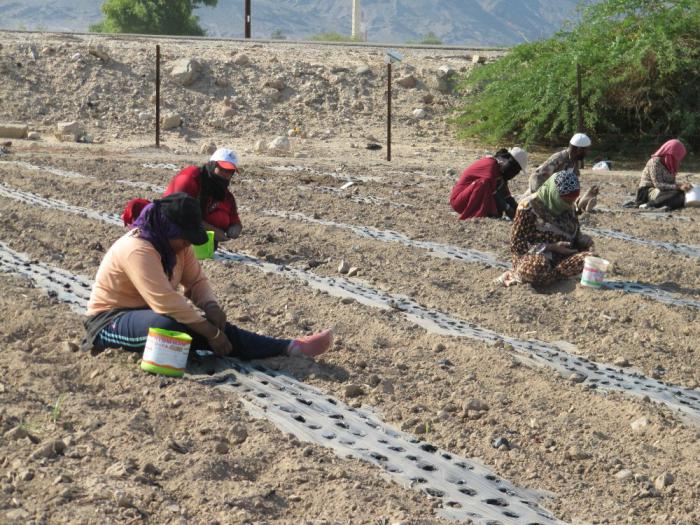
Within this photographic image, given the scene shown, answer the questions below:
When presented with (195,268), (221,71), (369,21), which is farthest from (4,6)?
(195,268)

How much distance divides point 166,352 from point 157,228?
1.85 feet

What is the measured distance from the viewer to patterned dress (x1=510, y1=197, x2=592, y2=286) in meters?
6.85

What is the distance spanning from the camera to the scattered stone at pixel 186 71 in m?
17.4

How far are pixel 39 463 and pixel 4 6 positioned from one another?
178 meters

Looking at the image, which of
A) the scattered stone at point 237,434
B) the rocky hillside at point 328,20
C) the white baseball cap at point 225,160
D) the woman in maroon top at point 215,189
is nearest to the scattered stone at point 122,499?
the scattered stone at point 237,434

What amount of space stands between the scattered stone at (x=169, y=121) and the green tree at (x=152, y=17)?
20.1 m

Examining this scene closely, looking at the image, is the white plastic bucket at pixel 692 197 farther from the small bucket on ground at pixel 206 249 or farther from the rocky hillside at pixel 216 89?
the rocky hillside at pixel 216 89

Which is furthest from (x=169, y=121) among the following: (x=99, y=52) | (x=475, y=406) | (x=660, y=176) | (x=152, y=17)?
(x=152, y=17)

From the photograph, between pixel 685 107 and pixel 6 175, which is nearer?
pixel 6 175

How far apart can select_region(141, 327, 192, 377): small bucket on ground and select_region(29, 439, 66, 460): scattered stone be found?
2.75ft

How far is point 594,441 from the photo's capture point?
450cm

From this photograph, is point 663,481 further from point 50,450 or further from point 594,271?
point 594,271

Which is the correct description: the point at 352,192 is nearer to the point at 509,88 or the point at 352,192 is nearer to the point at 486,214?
the point at 486,214

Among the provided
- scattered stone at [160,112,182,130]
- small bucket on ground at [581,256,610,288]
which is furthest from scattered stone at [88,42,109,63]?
small bucket on ground at [581,256,610,288]
